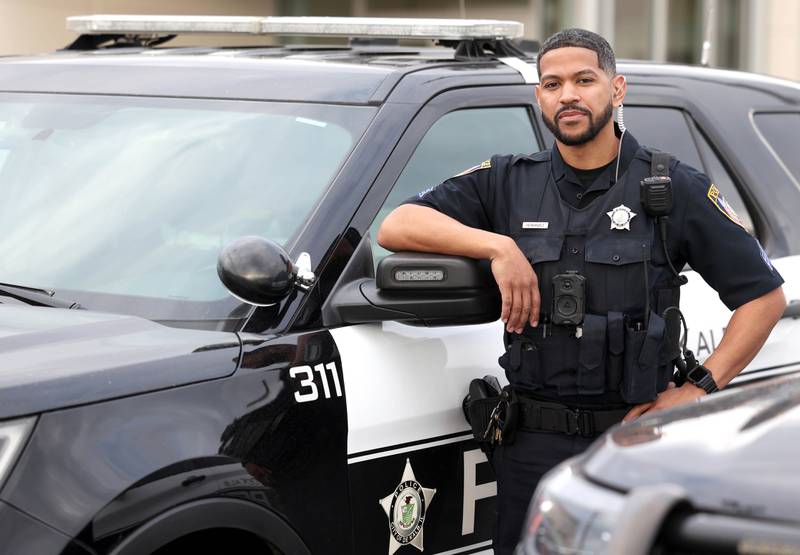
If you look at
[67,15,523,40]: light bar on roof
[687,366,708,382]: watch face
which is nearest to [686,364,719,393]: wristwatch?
[687,366,708,382]: watch face

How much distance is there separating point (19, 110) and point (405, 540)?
59.6 inches

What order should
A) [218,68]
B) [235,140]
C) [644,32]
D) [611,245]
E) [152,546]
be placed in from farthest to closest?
[644,32] < [218,68] < [235,140] < [611,245] < [152,546]

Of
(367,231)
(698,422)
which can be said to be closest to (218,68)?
(367,231)

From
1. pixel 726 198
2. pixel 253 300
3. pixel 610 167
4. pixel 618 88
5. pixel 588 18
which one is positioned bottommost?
pixel 588 18

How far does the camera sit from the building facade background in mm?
9969

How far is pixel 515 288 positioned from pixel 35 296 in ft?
3.36

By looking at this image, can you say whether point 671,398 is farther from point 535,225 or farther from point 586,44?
point 586,44

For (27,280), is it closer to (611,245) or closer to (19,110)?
(19,110)

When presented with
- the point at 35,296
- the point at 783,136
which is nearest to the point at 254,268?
the point at 35,296

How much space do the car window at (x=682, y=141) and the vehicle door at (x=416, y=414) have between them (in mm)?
742

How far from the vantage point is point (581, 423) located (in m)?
3.06

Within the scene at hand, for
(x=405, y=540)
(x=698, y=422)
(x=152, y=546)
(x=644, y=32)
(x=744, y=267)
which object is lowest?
(x=644, y=32)

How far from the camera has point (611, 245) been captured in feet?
9.95

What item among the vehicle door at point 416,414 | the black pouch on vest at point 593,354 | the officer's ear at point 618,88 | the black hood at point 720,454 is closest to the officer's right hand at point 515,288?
the black pouch on vest at point 593,354
